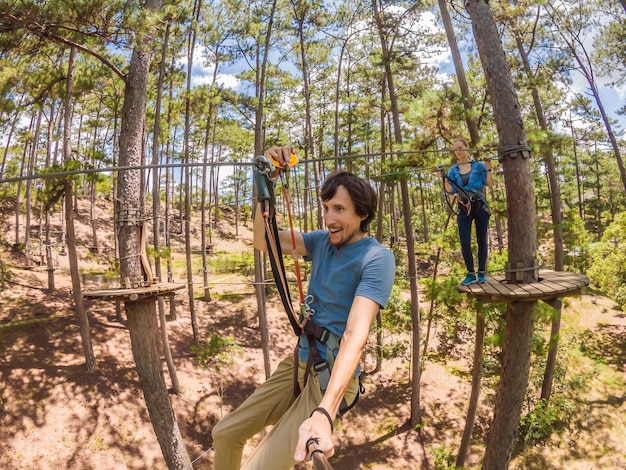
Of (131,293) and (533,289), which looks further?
(131,293)

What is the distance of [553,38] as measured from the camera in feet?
40.3

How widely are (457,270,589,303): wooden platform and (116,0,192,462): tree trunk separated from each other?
4956 mm

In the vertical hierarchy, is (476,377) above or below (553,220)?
below

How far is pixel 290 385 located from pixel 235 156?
2936 centimetres

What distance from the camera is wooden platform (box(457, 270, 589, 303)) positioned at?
3291mm

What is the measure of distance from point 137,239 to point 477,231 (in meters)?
5.19

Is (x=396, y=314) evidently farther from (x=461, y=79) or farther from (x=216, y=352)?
(x=461, y=79)

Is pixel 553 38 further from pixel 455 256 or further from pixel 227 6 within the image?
pixel 227 6

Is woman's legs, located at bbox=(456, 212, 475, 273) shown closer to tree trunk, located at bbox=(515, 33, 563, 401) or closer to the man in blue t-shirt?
the man in blue t-shirt

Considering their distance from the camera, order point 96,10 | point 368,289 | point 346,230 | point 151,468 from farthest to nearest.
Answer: point 151,468 → point 96,10 → point 346,230 → point 368,289

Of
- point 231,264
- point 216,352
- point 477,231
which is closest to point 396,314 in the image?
point 216,352

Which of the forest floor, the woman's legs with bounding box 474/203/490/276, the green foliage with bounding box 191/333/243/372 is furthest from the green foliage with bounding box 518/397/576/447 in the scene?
the woman's legs with bounding box 474/203/490/276

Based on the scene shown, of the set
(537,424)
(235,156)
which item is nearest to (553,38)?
(537,424)

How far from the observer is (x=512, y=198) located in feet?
12.8
